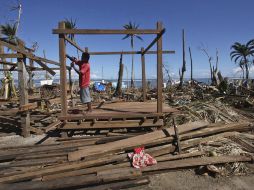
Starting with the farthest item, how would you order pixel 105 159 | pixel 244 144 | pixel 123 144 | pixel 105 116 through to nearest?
pixel 105 116 → pixel 244 144 → pixel 123 144 → pixel 105 159

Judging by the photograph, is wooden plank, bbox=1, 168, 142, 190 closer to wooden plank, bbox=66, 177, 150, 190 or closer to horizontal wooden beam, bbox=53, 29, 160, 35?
wooden plank, bbox=66, 177, 150, 190

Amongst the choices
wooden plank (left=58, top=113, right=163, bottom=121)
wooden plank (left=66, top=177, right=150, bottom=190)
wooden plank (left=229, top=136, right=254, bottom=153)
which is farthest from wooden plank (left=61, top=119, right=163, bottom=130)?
wooden plank (left=66, top=177, right=150, bottom=190)

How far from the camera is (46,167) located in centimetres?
547

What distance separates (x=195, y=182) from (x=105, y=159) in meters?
1.93

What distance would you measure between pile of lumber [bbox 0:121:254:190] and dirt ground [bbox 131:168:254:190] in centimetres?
16

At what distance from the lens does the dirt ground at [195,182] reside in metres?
5.09

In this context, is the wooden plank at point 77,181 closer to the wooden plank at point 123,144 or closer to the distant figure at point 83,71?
the wooden plank at point 123,144

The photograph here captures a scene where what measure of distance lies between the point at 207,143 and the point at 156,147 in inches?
54.0

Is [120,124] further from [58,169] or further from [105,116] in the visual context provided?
[58,169]

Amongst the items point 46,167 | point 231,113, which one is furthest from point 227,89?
point 46,167

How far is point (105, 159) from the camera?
226 inches

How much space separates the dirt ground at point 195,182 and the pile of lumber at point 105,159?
16cm

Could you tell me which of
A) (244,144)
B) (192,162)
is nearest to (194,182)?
(192,162)

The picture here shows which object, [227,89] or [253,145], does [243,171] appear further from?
[227,89]
